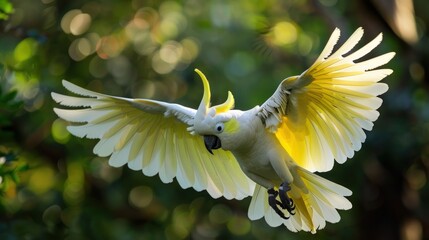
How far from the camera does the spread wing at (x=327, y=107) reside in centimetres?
296

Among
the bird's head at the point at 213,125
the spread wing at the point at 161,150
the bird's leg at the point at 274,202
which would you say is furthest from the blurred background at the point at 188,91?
the bird's head at the point at 213,125

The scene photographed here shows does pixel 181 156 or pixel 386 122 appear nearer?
pixel 181 156

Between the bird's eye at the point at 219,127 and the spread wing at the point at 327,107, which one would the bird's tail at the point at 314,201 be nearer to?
the spread wing at the point at 327,107

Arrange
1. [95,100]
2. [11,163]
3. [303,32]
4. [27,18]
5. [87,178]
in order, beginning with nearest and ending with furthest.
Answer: [95,100] → [11,163] → [27,18] → [87,178] → [303,32]

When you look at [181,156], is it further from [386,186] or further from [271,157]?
[386,186]

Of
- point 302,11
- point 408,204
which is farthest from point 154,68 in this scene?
point 408,204

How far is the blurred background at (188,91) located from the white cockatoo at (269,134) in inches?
75.8

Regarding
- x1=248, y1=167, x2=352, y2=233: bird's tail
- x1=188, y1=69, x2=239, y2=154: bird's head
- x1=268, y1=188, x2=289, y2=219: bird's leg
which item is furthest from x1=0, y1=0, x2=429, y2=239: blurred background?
x1=188, y1=69, x2=239, y2=154: bird's head

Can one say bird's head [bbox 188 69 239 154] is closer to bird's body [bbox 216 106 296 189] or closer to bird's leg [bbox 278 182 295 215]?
bird's body [bbox 216 106 296 189]

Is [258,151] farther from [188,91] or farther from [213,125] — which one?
[188,91]

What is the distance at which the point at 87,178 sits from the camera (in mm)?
6398

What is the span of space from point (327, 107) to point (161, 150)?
85cm

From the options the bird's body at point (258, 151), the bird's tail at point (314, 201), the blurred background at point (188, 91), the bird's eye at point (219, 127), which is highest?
the bird's eye at point (219, 127)

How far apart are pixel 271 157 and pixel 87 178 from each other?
3.45m
